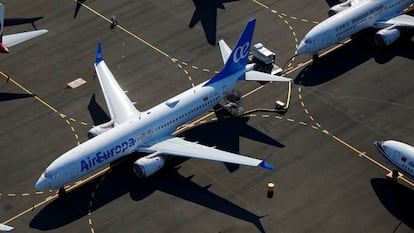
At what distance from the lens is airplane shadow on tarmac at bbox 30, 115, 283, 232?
82562 mm

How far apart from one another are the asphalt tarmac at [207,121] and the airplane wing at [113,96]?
3537 mm

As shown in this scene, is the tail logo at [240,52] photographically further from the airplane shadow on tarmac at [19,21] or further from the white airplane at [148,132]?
the airplane shadow on tarmac at [19,21]

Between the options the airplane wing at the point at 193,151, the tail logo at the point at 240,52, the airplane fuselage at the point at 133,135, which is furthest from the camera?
the tail logo at the point at 240,52

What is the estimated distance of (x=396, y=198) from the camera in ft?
274

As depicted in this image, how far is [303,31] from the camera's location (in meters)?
113

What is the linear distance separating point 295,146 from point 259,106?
995cm

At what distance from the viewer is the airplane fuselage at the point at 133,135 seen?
272 ft

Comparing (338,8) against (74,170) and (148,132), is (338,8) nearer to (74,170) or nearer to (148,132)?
(148,132)

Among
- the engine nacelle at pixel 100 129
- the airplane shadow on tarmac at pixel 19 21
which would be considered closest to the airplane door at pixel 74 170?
the engine nacelle at pixel 100 129

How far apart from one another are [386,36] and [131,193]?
4656 cm

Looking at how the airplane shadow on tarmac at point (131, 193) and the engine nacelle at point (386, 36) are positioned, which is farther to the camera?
the engine nacelle at point (386, 36)

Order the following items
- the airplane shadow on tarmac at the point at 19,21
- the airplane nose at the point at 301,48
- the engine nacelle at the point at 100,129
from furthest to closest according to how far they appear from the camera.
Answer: the airplane shadow on tarmac at the point at 19,21 → the airplane nose at the point at 301,48 → the engine nacelle at the point at 100,129

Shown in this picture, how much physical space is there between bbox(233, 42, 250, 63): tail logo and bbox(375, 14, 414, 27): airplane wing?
2636cm

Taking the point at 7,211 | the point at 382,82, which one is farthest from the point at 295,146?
the point at 7,211
